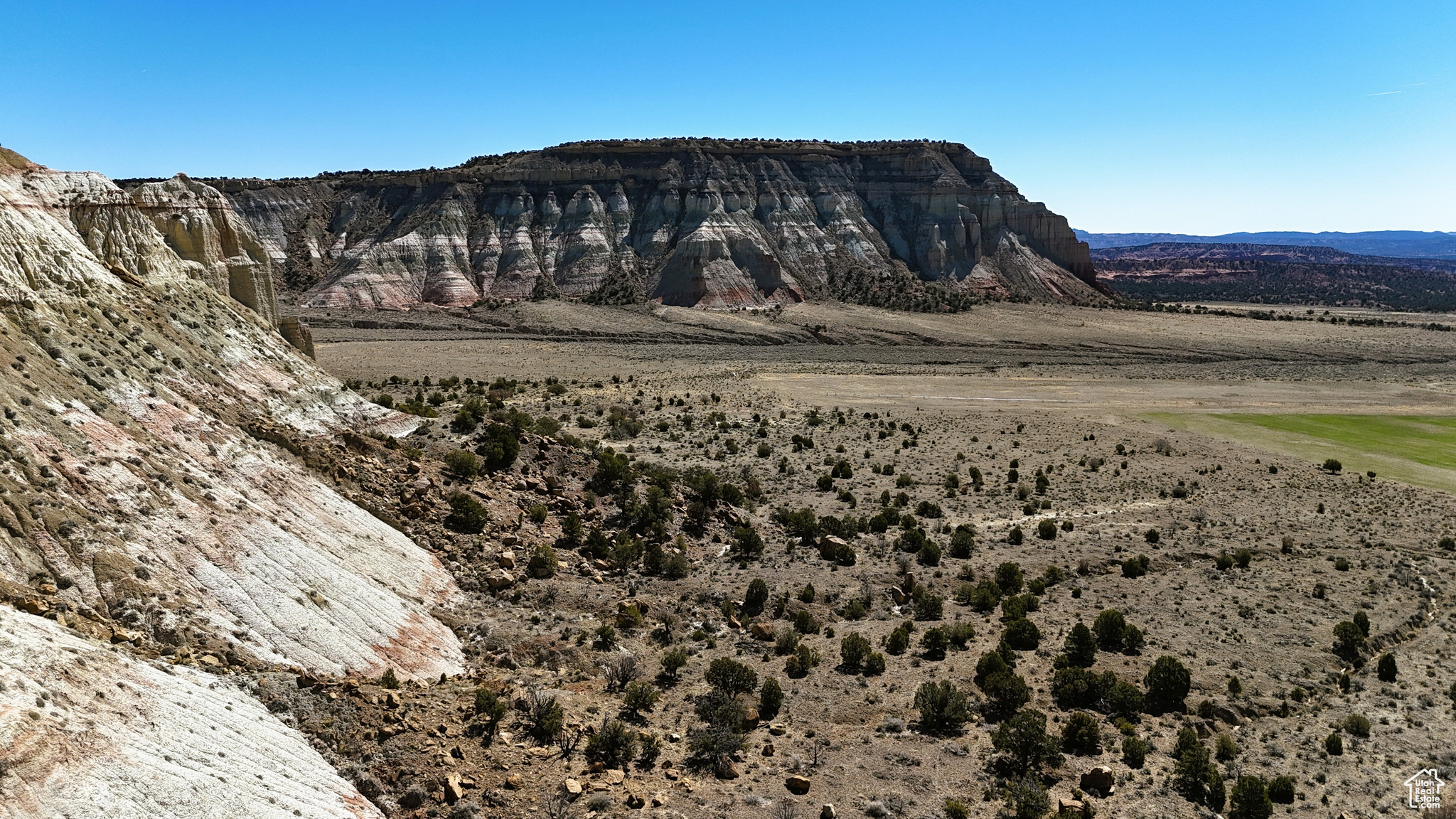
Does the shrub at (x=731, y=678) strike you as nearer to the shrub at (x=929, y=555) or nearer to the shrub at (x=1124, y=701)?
the shrub at (x=1124, y=701)

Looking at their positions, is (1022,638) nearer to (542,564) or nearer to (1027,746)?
(1027,746)

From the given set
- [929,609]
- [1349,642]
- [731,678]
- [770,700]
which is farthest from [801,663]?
[1349,642]

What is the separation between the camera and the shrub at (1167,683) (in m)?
16.6

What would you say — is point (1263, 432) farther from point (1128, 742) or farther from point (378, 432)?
point (378, 432)

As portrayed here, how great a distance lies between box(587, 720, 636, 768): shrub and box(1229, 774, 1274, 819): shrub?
9195 mm

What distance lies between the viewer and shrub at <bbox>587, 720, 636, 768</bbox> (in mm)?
13156

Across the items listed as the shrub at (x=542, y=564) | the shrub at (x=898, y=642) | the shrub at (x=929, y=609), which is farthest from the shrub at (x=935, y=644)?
the shrub at (x=542, y=564)

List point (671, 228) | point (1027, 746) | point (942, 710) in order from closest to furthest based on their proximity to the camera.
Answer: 1. point (1027, 746)
2. point (942, 710)
3. point (671, 228)

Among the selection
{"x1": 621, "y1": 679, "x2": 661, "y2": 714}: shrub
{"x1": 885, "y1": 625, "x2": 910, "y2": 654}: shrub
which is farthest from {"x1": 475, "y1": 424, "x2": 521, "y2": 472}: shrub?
{"x1": 885, "y1": 625, "x2": 910, "y2": 654}: shrub

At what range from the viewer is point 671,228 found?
356 feet

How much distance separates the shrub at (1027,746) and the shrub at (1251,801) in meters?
2.53

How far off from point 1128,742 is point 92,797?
47.7 feet

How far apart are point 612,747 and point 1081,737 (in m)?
8.10

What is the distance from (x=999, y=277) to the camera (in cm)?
11244
